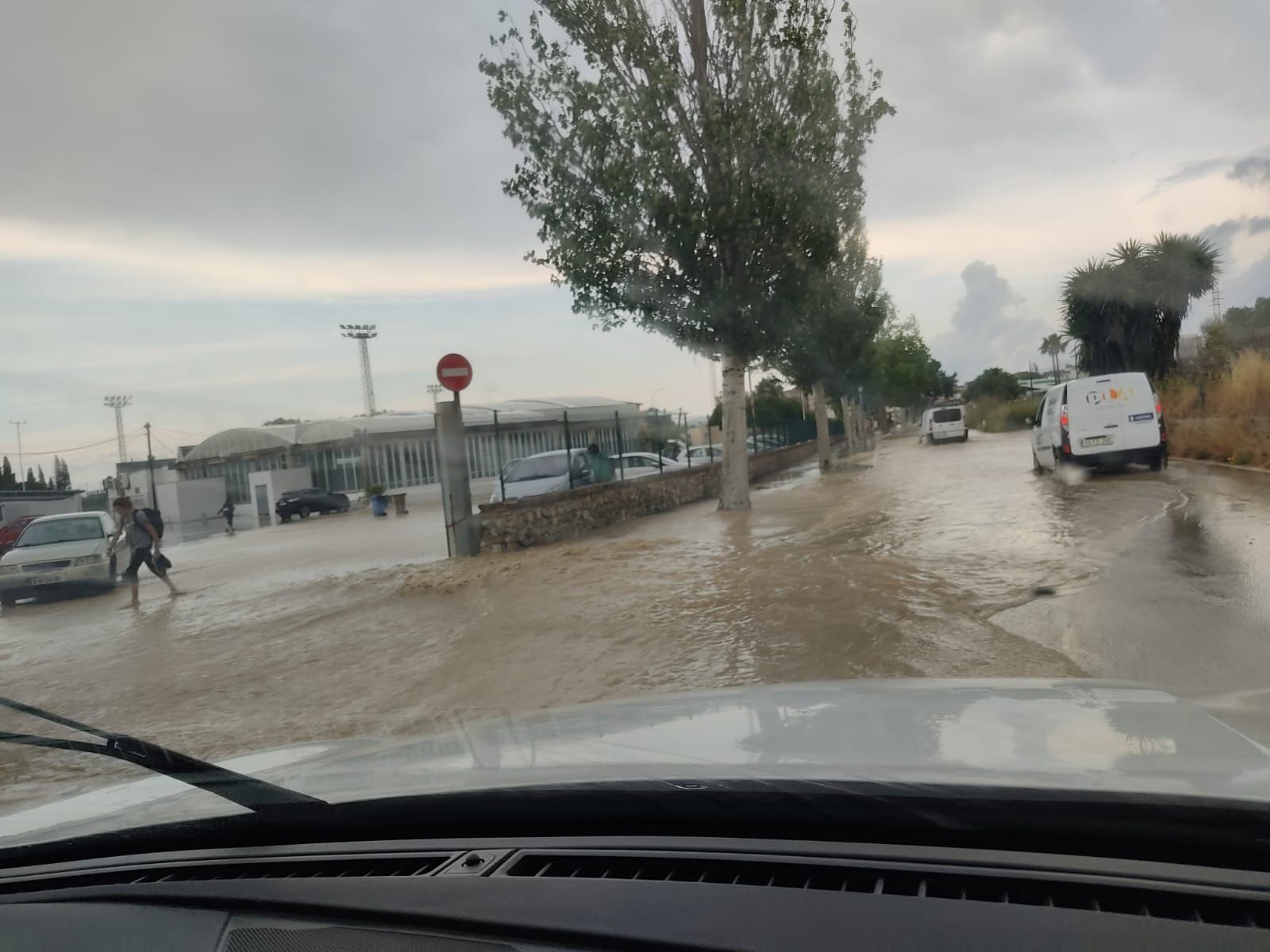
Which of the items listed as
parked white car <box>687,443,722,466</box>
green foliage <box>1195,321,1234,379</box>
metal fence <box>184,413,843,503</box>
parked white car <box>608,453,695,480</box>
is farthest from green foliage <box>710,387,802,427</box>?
parked white car <box>608,453,695,480</box>

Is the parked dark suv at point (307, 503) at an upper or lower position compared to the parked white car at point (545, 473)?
lower

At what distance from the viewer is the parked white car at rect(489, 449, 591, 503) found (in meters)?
18.2

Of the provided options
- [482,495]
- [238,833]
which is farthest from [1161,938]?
[482,495]

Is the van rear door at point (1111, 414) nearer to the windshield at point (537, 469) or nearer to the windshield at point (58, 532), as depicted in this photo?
the windshield at point (537, 469)

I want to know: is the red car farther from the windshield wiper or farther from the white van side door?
the white van side door

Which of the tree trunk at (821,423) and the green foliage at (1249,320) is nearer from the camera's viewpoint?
the green foliage at (1249,320)

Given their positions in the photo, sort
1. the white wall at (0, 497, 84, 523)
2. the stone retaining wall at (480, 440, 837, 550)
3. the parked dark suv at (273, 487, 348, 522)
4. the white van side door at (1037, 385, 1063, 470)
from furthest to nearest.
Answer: the parked dark suv at (273, 487, 348, 522)
the white van side door at (1037, 385, 1063, 470)
the white wall at (0, 497, 84, 523)
the stone retaining wall at (480, 440, 837, 550)

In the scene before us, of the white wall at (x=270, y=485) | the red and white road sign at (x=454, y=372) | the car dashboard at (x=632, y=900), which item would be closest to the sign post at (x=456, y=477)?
the red and white road sign at (x=454, y=372)

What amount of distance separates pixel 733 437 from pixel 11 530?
43.2 ft

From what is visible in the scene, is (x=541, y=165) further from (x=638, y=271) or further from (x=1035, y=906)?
(x=1035, y=906)

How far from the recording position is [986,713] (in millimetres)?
2385

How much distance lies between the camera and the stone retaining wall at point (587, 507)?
1517 cm

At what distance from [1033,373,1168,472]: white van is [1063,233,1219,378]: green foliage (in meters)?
13.7

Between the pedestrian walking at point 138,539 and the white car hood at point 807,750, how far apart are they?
1297cm
